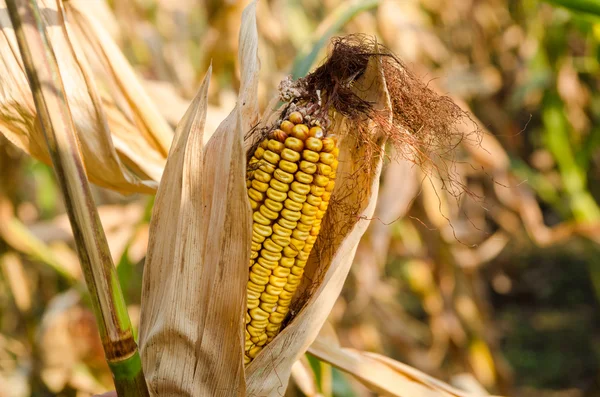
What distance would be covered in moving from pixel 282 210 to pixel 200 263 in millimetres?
125

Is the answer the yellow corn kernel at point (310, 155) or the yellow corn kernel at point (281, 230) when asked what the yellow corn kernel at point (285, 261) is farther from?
the yellow corn kernel at point (310, 155)

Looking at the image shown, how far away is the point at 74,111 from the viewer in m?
0.86

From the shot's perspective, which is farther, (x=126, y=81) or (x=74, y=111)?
(x=126, y=81)

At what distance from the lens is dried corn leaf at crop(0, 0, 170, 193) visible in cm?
84

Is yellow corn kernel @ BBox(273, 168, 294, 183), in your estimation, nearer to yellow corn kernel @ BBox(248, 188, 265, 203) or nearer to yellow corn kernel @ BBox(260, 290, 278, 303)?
yellow corn kernel @ BBox(248, 188, 265, 203)

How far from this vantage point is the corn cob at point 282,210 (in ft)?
2.24

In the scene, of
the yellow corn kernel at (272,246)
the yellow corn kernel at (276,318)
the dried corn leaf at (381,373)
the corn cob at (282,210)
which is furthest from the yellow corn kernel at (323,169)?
the dried corn leaf at (381,373)

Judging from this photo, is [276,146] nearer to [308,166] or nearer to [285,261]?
[308,166]

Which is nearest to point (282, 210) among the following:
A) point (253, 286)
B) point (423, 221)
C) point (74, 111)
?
point (253, 286)

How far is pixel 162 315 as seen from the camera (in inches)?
28.4

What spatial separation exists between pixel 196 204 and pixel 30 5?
29 centimetres

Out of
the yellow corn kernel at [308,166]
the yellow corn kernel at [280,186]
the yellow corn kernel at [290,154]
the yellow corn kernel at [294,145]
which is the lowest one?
the yellow corn kernel at [280,186]

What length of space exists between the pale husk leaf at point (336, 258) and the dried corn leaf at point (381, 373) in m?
0.15

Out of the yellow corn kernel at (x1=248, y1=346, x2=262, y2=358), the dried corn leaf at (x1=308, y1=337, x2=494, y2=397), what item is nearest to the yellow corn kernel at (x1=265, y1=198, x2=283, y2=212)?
the yellow corn kernel at (x1=248, y1=346, x2=262, y2=358)
